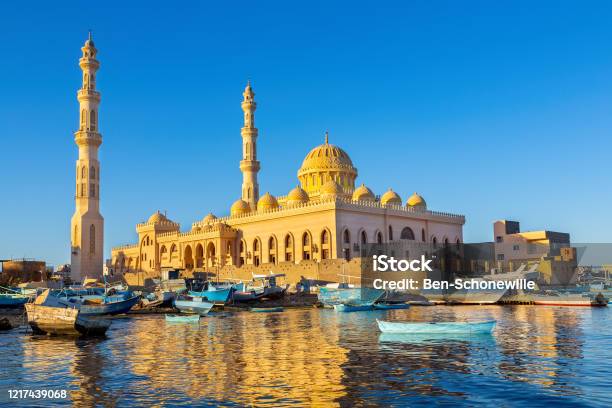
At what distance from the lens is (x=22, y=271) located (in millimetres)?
69375

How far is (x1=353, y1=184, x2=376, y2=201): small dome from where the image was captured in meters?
65.1

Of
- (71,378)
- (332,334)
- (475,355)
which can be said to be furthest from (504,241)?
(71,378)

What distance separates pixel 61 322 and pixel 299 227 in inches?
1525

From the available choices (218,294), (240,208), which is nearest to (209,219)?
(240,208)

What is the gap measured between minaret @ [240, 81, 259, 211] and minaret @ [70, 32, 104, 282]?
51.8 ft

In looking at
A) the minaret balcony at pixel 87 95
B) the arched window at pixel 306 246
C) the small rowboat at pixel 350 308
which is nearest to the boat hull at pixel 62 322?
the small rowboat at pixel 350 308

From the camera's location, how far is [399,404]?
12.4 m

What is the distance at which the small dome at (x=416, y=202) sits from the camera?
69.4 m

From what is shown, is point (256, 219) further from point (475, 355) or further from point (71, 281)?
point (475, 355)

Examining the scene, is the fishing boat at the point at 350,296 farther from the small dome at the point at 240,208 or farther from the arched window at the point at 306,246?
the small dome at the point at 240,208

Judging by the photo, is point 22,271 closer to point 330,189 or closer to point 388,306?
point 330,189

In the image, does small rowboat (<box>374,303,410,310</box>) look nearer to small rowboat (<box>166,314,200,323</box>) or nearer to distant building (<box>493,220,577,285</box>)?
small rowboat (<box>166,314,200,323</box>)

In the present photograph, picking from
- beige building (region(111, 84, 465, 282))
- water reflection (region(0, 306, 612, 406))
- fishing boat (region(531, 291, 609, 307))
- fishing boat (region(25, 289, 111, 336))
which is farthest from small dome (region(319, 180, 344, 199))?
fishing boat (region(25, 289, 111, 336))

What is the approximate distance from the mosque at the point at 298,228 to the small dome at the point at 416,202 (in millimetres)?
113
